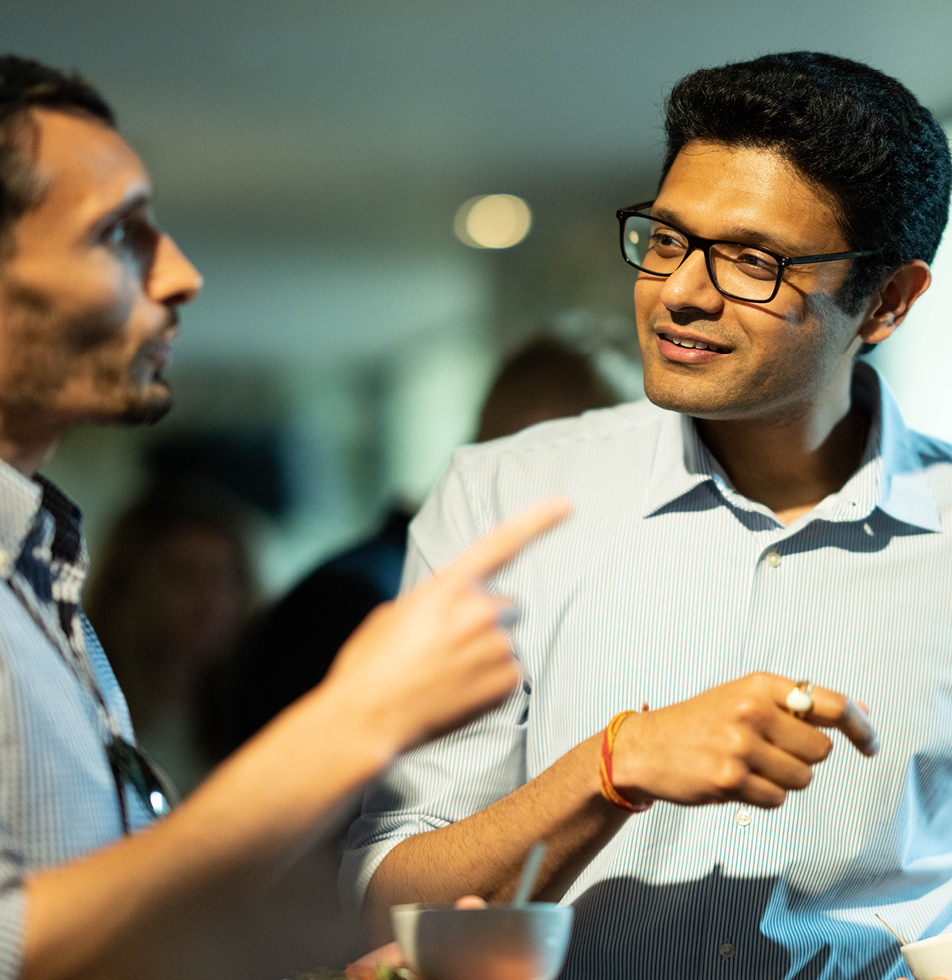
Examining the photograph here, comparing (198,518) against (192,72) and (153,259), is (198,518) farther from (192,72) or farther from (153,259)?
(153,259)

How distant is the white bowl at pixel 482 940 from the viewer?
0.83 m

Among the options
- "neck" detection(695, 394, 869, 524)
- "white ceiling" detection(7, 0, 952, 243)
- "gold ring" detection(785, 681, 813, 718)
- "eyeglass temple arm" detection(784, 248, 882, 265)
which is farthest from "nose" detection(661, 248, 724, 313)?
"white ceiling" detection(7, 0, 952, 243)

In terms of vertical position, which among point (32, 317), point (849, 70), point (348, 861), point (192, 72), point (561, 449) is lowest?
point (348, 861)

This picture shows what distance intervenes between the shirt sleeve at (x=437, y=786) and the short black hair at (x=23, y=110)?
780mm

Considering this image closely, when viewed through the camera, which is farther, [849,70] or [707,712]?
[849,70]

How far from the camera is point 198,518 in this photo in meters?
3.06

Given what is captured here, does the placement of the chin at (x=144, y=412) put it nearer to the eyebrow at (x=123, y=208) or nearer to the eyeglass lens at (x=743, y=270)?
the eyebrow at (x=123, y=208)

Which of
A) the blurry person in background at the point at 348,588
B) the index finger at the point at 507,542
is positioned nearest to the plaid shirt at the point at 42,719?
the index finger at the point at 507,542

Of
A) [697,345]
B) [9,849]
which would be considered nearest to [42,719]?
→ [9,849]

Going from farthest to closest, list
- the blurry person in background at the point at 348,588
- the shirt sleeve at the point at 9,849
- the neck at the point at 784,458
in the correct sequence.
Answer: the blurry person in background at the point at 348,588 < the neck at the point at 784,458 < the shirt sleeve at the point at 9,849

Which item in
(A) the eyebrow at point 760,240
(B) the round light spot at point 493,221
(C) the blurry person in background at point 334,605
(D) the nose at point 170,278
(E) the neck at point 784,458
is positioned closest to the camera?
(D) the nose at point 170,278

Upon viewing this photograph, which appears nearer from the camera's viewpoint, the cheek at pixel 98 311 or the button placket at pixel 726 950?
the cheek at pixel 98 311

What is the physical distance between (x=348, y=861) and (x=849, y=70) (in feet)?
4.60

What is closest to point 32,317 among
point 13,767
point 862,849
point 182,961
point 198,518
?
point 13,767
